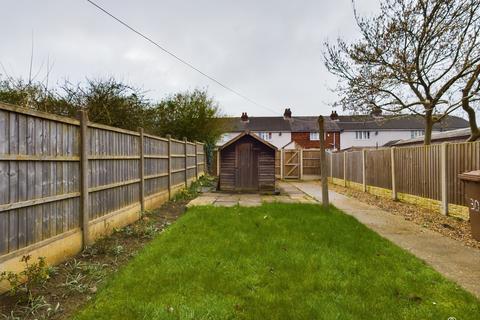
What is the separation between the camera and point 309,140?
44.4 meters

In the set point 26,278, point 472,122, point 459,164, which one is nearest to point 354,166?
point 472,122

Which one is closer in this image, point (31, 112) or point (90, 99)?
point (31, 112)

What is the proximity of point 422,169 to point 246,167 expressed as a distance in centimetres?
668

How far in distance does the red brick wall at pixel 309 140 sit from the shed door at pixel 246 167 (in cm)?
3098

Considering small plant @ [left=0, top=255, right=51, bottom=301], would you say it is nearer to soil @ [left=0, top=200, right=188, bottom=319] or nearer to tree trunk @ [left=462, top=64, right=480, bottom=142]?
soil @ [left=0, top=200, right=188, bottom=319]

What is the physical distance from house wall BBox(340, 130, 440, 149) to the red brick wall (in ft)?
2.77

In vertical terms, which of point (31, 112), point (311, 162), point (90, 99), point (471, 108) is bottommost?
point (311, 162)

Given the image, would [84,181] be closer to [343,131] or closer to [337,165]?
[337,165]

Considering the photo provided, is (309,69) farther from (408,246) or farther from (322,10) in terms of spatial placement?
(408,246)

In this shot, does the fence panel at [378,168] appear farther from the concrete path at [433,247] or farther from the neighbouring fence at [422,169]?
the concrete path at [433,247]

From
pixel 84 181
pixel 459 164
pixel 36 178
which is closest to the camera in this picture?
pixel 36 178

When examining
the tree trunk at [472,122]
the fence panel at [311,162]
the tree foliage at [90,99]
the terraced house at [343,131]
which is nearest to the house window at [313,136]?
the terraced house at [343,131]

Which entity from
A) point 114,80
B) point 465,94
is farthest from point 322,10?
point 114,80

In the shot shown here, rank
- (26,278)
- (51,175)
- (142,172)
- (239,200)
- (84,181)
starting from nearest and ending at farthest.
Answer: (26,278), (51,175), (84,181), (142,172), (239,200)
